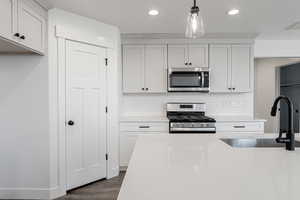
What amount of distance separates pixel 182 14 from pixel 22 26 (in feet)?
6.11

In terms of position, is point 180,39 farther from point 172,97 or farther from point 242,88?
point 242,88

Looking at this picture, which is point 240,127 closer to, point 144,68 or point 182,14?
point 144,68

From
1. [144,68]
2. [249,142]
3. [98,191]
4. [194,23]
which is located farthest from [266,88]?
[98,191]

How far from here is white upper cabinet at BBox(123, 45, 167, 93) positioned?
3.61 meters

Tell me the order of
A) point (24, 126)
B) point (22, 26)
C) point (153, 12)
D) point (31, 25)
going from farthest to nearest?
point (153, 12)
point (24, 126)
point (31, 25)
point (22, 26)

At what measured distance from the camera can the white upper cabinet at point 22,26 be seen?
1750 mm

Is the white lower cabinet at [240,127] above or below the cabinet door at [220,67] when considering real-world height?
below

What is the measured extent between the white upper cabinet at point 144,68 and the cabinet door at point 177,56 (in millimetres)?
89

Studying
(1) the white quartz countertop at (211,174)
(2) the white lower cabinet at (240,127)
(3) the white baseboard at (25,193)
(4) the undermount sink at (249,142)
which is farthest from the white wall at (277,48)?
(3) the white baseboard at (25,193)

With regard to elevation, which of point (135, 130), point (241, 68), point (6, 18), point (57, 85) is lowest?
point (135, 130)

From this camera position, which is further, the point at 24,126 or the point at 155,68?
the point at 155,68

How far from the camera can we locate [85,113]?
2.79 meters

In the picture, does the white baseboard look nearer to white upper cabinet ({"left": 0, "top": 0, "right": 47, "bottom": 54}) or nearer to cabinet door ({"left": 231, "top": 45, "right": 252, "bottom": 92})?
white upper cabinet ({"left": 0, "top": 0, "right": 47, "bottom": 54})

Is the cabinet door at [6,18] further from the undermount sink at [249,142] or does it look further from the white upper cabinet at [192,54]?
the white upper cabinet at [192,54]
